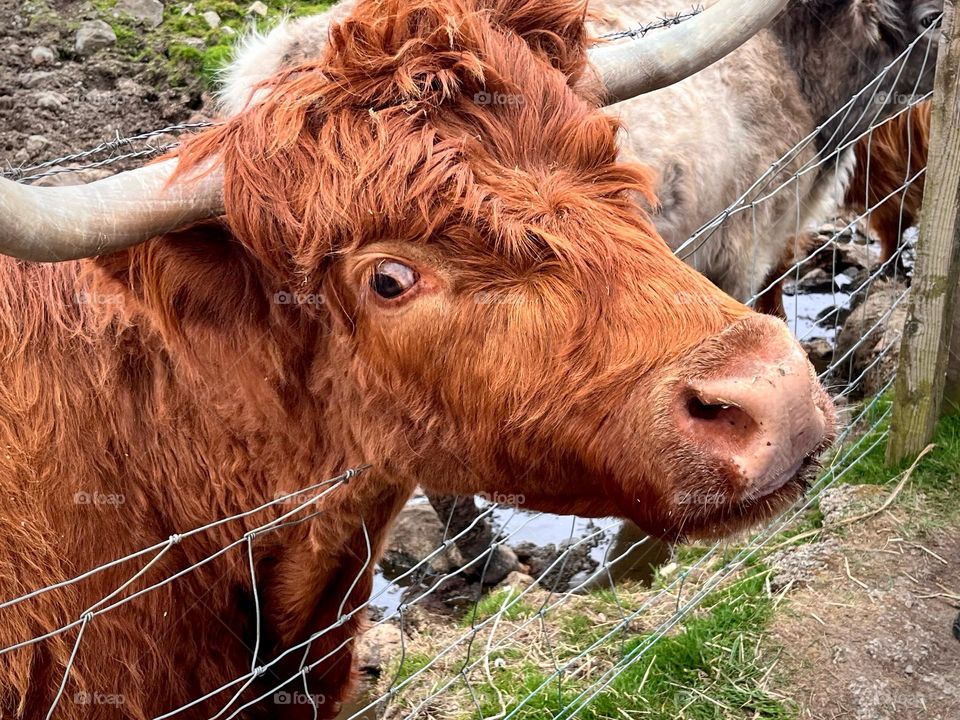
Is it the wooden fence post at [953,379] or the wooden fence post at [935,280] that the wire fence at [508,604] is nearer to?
the wooden fence post at [935,280]

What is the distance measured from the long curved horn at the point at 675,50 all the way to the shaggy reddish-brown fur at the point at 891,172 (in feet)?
15.0

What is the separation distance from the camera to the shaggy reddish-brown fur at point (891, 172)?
7.70 meters

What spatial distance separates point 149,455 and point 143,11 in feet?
24.8

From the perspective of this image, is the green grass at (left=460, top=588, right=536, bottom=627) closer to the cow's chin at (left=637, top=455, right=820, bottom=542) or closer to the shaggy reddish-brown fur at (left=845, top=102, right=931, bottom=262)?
the cow's chin at (left=637, top=455, right=820, bottom=542)

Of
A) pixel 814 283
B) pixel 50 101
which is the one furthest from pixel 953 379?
pixel 50 101

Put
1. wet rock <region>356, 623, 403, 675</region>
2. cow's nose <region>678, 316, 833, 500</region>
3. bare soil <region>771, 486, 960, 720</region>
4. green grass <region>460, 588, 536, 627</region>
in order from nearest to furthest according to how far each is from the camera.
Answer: cow's nose <region>678, 316, 833, 500</region> < bare soil <region>771, 486, 960, 720</region> < green grass <region>460, 588, 536, 627</region> < wet rock <region>356, 623, 403, 675</region>

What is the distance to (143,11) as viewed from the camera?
9258 millimetres

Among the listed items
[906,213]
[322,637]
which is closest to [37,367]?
[322,637]

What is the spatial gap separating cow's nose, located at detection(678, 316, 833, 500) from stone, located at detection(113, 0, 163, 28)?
27.0 feet

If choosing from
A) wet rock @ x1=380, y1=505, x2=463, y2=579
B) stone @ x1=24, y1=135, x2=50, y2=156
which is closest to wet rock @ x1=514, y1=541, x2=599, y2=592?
wet rock @ x1=380, y1=505, x2=463, y2=579

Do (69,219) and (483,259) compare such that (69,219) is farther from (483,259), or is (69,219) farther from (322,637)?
(322,637)

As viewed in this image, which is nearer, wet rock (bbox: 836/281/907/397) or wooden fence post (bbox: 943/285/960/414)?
wooden fence post (bbox: 943/285/960/414)

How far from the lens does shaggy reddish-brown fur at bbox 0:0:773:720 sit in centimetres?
240

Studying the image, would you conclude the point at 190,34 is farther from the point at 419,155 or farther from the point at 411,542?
the point at 419,155
